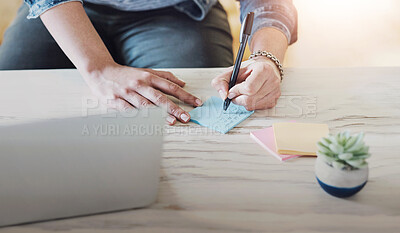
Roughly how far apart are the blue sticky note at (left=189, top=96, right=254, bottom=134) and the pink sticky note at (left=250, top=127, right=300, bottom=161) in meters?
0.05

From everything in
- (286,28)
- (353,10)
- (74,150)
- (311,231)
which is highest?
(353,10)

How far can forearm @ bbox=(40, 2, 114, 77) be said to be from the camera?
2.56 ft

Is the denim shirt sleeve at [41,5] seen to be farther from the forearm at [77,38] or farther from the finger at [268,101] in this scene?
the finger at [268,101]

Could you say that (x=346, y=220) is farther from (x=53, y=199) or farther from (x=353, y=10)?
(x=353, y=10)

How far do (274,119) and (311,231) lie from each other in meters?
0.28

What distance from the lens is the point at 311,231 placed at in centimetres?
41

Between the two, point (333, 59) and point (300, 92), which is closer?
point (300, 92)

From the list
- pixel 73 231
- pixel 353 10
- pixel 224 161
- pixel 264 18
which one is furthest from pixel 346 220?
pixel 353 10

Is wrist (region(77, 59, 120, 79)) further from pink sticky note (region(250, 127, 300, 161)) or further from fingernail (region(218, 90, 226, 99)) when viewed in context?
pink sticky note (region(250, 127, 300, 161))

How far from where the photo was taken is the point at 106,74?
76 centimetres

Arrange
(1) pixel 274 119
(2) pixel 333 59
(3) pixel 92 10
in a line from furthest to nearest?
1. (2) pixel 333 59
2. (3) pixel 92 10
3. (1) pixel 274 119

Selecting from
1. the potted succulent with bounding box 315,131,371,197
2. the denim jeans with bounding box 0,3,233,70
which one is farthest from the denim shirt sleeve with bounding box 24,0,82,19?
the potted succulent with bounding box 315,131,371,197

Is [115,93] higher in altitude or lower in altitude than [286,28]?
lower

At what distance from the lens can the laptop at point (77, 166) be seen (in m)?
0.37
